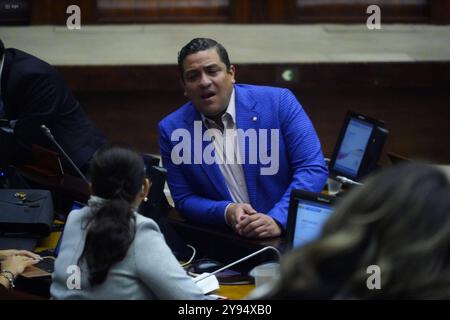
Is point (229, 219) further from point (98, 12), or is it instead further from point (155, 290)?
point (98, 12)

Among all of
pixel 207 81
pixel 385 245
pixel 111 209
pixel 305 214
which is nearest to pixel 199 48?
pixel 207 81

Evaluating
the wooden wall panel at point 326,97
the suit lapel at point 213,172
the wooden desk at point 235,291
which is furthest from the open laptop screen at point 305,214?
the wooden wall panel at point 326,97

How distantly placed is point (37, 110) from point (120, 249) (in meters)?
1.65

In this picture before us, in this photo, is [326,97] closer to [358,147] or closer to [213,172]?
[358,147]

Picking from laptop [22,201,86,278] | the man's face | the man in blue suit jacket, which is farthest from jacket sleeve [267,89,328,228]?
laptop [22,201,86,278]

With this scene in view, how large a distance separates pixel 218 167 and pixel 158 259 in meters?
0.96

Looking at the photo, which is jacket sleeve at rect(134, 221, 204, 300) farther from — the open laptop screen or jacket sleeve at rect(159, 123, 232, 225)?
jacket sleeve at rect(159, 123, 232, 225)

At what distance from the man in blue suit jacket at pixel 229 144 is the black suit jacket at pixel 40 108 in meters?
0.66

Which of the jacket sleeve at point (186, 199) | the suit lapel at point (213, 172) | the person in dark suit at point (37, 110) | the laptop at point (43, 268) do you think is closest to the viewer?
the laptop at point (43, 268)

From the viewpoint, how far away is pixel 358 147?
11.4 feet

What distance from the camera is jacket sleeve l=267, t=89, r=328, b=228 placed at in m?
3.15

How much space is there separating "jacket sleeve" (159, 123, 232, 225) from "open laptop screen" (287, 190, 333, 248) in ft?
1.41

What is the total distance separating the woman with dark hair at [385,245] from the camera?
1.29 metres

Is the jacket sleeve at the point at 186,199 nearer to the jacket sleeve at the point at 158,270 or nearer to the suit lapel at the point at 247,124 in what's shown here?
the suit lapel at the point at 247,124
